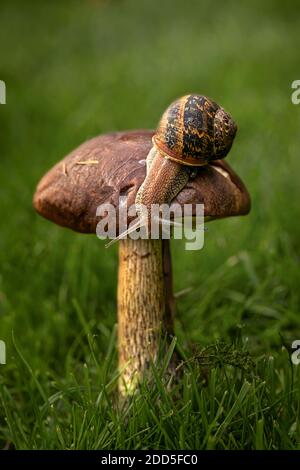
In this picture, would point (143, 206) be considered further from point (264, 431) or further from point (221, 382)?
point (264, 431)

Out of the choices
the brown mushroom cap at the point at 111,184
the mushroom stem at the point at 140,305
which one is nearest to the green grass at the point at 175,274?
the mushroom stem at the point at 140,305

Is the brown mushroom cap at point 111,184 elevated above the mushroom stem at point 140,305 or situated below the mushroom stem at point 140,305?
above

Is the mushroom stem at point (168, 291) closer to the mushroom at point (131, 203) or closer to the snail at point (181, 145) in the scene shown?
the mushroom at point (131, 203)

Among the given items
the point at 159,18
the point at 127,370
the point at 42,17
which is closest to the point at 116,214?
the point at 127,370

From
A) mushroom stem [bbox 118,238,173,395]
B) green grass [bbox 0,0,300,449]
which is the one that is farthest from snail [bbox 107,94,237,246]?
green grass [bbox 0,0,300,449]

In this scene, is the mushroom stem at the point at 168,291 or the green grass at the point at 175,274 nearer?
the green grass at the point at 175,274
